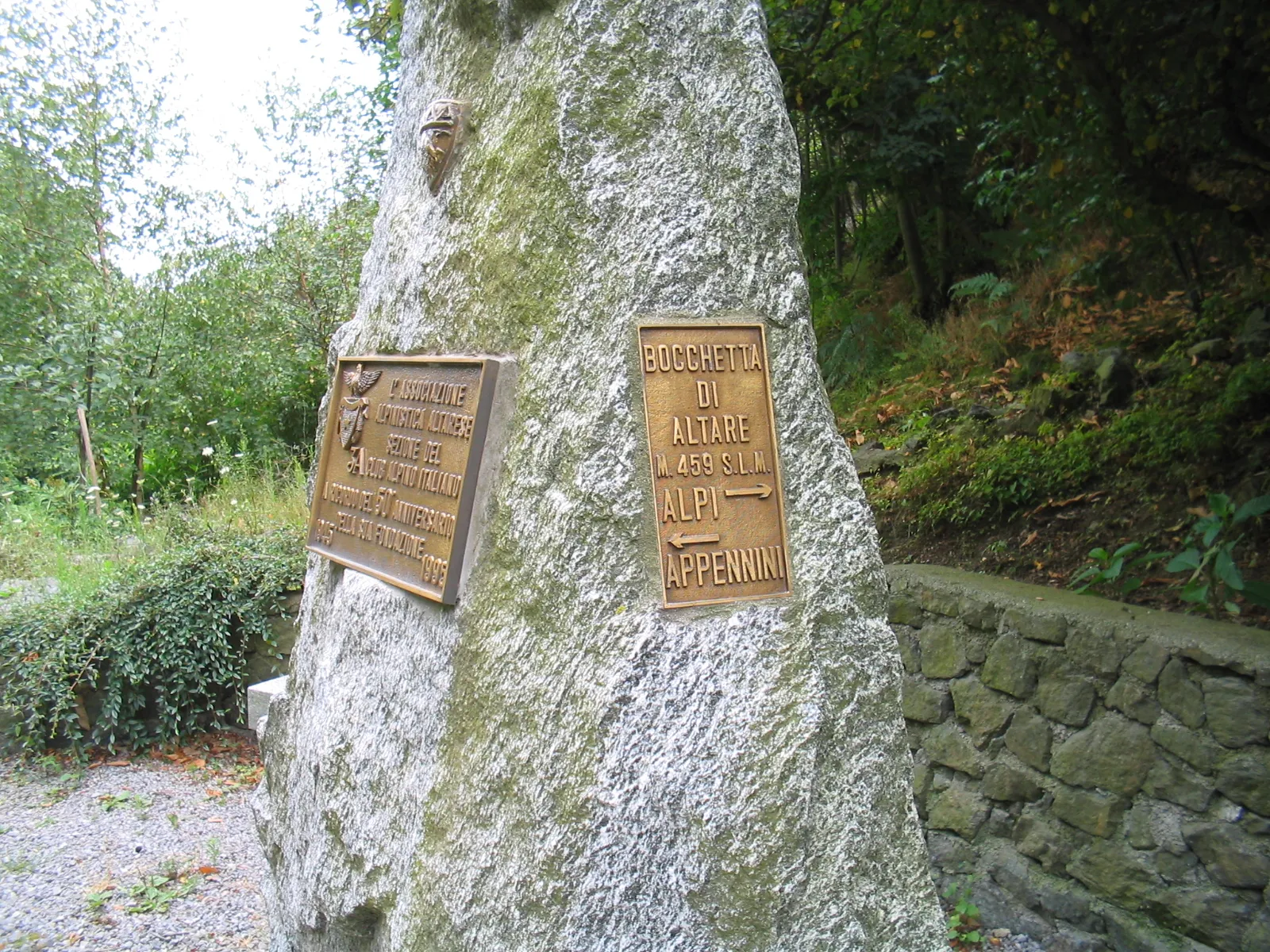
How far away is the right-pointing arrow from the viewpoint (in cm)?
232

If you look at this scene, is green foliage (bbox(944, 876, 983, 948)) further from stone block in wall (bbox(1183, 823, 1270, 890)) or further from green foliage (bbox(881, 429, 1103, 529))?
green foliage (bbox(881, 429, 1103, 529))

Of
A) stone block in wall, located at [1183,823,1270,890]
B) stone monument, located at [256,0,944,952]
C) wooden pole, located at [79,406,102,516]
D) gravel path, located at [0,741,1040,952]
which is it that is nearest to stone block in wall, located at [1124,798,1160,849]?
stone block in wall, located at [1183,823,1270,890]

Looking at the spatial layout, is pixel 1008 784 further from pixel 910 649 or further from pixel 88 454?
pixel 88 454

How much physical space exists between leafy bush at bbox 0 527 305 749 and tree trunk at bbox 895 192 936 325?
20.7 ft

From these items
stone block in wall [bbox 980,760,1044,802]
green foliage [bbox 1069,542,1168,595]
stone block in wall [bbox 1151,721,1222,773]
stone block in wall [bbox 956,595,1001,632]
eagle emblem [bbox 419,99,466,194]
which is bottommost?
stone block in wall [bbox 980,760,1044,802]

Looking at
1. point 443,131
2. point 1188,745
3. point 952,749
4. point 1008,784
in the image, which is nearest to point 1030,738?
point 1008,784

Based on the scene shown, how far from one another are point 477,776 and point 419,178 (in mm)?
1610

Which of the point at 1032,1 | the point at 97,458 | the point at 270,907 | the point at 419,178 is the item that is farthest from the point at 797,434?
the point at 97,458

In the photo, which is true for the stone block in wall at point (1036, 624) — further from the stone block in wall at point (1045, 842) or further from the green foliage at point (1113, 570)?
the stone block in wall at point (1045, 842)

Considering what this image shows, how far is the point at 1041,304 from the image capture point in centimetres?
814

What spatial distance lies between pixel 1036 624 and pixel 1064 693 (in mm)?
275

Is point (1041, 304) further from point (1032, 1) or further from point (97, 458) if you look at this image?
point (97, 458)

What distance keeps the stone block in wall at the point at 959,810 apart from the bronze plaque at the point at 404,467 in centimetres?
289

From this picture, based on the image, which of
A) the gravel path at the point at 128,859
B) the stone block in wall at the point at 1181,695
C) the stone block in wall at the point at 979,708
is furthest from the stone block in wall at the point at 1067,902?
the gravel path at the point at 128,859
